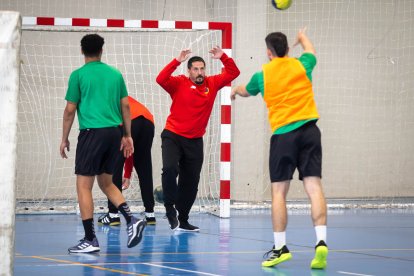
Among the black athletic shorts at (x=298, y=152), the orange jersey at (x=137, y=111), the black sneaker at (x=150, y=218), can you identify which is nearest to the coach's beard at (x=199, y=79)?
the orange jersey at (x=137, y=111)

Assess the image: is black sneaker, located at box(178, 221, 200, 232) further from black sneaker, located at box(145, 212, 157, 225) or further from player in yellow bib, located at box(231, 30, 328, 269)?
player in yellow bib, located at box(231, 30, 328, 269)

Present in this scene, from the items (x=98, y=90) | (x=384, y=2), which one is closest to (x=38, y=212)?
(x=98, y=90)

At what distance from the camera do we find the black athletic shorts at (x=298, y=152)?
7.18 m

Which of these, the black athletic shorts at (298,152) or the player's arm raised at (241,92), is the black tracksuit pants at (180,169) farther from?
the black athletic shorts at (298,152)

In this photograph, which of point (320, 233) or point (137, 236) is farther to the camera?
point (137, 236)

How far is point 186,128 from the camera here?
1018cm

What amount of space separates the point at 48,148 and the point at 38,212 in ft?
7.17

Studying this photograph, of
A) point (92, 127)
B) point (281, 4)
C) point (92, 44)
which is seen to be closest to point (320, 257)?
point (92, 127)

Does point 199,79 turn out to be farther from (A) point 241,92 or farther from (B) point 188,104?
(A) point 241,92

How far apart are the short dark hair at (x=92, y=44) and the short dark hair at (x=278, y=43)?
Result: 1.51 metres

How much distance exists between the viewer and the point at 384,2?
17359 mm

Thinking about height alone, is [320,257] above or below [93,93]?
below

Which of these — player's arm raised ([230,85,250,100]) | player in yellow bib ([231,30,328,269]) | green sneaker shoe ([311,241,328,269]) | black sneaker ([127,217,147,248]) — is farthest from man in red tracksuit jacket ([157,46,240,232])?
green sneaker shoe ([311,241,328,269])

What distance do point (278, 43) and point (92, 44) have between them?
1.67m
